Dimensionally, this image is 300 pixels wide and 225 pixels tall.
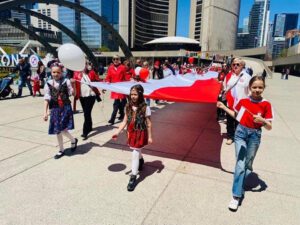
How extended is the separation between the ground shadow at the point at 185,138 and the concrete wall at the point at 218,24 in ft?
363

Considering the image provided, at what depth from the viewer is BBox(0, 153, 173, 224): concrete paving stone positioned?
271cm

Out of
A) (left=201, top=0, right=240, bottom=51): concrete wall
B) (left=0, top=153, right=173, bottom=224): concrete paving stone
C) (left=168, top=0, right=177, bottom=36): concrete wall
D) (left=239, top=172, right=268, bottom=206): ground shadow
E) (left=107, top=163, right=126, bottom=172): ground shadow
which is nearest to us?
(left=0, top=153, right=173, bottom=224): concrete paving stone

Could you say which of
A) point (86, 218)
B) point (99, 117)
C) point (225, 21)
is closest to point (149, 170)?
point (86, 218)

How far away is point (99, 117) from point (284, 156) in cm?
506

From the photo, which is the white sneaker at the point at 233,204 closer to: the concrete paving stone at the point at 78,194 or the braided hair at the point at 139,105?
the concrete paving stone at the point at 78,194

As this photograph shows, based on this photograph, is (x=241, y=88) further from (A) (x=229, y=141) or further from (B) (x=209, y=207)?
(B) (x=209, y=207)

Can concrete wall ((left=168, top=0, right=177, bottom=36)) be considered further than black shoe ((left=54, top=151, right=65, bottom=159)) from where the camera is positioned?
Yes

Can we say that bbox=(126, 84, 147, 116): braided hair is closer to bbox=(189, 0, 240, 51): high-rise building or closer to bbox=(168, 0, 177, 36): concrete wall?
bbox=(189, 0, 240, 51): high-rise building

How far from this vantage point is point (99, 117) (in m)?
7.58

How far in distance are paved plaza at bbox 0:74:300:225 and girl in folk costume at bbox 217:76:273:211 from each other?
385mm

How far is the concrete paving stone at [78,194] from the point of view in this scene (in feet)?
8.89

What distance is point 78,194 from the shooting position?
3.16m

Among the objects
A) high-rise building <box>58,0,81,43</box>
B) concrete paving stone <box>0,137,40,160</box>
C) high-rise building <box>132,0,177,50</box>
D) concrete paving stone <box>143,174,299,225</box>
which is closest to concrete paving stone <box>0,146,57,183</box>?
concrete paving stone <box>0,137,40,160</box>

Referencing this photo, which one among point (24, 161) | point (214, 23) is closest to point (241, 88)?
point (24, 161)
